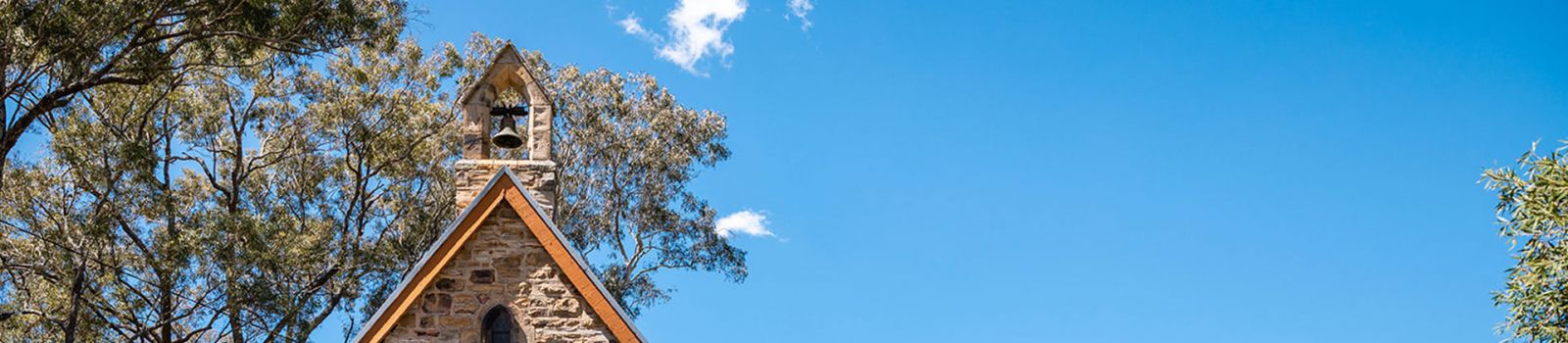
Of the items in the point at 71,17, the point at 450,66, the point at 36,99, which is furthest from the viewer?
the point at 450,66

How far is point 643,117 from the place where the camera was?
3356 cm

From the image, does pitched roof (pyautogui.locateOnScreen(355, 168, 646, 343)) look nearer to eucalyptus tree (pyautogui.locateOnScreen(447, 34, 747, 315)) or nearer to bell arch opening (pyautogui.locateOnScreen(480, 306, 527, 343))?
bell arch opening (pyautogui.locateOnScreen(480, 306, 527, 343))

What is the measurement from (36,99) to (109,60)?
172cm

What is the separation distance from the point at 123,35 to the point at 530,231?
33.8ft

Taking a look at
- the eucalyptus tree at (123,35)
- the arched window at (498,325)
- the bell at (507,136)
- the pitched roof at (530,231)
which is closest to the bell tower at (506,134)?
the bell at (507,136)

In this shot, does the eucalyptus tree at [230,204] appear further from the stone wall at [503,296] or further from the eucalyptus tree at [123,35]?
the stone wall at [503,296]

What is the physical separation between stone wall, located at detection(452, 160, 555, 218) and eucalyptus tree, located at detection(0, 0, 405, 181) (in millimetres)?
7855

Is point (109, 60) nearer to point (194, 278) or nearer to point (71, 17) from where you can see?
point (71, 17)

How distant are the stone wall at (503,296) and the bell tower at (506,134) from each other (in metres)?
0.88

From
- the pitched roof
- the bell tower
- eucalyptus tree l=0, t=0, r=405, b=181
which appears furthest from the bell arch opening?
eucalyptus tree l=0, t=0, r=405, b=181

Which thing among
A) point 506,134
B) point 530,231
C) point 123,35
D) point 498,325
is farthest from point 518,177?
point 123,35

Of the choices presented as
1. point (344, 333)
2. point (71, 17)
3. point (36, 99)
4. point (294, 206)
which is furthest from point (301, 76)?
point (71, 17)

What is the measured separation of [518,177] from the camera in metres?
12.6

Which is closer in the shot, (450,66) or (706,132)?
(450,66)
